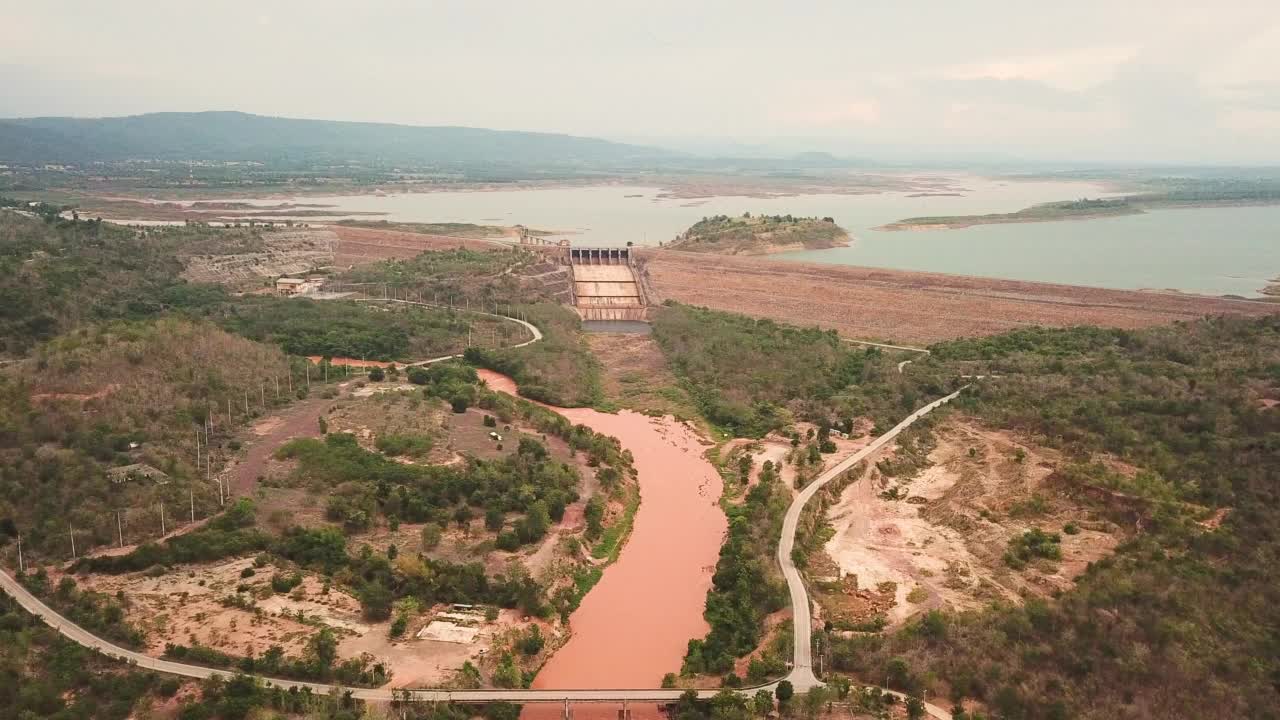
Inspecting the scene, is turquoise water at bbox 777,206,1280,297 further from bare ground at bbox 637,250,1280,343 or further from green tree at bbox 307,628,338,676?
green tree at bbox 307,628,338,676

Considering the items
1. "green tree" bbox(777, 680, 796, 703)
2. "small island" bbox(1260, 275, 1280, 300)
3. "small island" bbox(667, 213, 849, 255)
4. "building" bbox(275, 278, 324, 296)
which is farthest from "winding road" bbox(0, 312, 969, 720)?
"small island" bbox(667, 213, 849, 255)

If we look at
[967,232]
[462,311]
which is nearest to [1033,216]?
[967,232]

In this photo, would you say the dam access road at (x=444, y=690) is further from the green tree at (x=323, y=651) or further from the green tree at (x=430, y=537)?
the green tree at (x=430, y=537)

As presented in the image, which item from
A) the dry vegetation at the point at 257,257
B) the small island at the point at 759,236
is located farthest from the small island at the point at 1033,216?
the dry vegetation at the point at 257,257

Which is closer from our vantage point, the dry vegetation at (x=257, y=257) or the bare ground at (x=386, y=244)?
the dry vegetation at (x=257, y=257)

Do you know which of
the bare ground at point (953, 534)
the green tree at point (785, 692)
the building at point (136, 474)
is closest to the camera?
Answer: the green tree at point (785, 692)

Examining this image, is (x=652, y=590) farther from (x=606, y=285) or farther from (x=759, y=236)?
(x=759, y=236)
